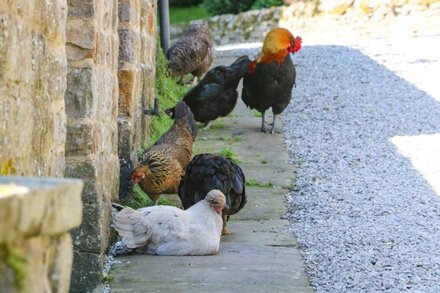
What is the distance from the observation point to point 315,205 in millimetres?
6730

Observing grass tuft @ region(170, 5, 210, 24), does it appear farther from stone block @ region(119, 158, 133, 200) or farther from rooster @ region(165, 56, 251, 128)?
stone block @ region(119, 158, 133, 200)

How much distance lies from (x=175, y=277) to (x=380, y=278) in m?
1.08

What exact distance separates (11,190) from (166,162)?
4594 mm

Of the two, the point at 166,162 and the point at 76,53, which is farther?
the point at 166,162

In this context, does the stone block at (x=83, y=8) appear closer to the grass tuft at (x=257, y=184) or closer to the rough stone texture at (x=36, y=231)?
the rough stone texture at (x=36, y=231)

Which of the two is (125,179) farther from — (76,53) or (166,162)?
(76,53)

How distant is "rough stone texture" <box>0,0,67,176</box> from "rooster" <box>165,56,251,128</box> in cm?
534

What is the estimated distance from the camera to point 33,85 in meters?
3.36

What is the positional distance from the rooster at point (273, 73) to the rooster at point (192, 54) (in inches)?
79.4

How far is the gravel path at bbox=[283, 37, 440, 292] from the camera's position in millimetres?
5242

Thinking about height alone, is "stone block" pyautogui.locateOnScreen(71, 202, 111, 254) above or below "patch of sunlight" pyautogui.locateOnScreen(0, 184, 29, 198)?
below

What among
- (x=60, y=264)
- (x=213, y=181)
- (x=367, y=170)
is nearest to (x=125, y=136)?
(x=213, y=181)

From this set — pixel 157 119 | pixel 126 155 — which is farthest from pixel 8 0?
pixel 157 119

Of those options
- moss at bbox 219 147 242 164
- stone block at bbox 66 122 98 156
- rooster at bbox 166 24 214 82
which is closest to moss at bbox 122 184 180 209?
stone block at bbox 66 122 98 156
